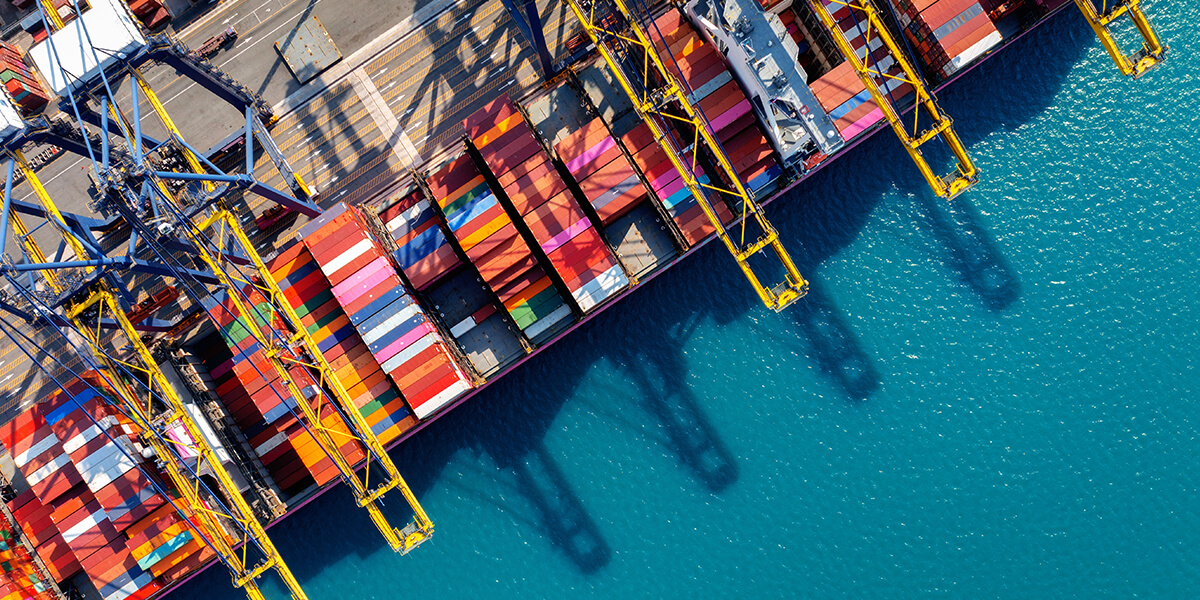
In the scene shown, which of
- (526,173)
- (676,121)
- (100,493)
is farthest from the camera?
(676,121)

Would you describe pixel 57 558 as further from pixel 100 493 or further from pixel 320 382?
pixel 320 382

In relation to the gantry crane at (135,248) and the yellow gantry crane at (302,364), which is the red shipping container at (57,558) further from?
the yellow gantry crane at (302,364)

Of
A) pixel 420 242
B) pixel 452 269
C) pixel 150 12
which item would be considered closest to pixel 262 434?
pixel 420 242

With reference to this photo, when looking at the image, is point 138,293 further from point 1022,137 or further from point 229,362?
point 1022,137

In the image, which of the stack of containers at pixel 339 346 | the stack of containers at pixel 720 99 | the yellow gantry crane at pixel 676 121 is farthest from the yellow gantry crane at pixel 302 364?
the stack of containers at pixel 720 99

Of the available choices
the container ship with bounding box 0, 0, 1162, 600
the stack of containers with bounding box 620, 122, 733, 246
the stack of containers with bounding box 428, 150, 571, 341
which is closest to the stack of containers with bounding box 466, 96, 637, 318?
the container ship with bounding box 0, 0, 1162, 600

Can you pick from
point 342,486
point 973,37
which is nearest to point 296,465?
point 342,486
